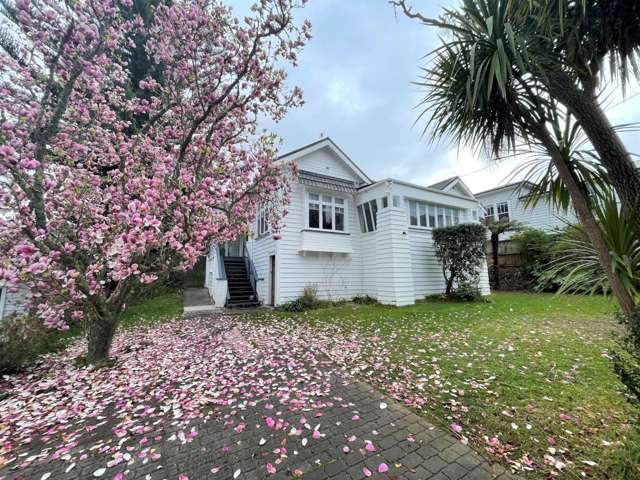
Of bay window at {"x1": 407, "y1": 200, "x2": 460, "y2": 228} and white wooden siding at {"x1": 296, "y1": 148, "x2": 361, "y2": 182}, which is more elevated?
white wooden siding at {"x1": 296, "y1": 148, "x2": 361, "y2": 182}

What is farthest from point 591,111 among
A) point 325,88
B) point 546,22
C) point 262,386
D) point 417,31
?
point 325,88

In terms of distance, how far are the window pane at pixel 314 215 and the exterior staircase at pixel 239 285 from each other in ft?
13.6

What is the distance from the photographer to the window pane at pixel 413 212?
11.0 meters

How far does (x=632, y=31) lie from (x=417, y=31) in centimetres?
219

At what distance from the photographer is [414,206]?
36.6 feet

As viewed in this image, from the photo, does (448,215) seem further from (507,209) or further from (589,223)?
(589,223)

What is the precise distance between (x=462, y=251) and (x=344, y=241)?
4.77 metres

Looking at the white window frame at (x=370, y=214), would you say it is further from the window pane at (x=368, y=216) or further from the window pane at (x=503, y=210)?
the window pane at (x=503, y=210)

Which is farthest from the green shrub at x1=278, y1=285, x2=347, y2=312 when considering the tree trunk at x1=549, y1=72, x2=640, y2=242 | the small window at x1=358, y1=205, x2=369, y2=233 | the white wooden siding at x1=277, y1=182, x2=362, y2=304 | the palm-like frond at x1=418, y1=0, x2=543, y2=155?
the tree trunk at x1=549, y1=72, x2=640, y2=242

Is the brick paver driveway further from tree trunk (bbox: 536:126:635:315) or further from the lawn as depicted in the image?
tree trunk (bbox: 536:126:635:315)

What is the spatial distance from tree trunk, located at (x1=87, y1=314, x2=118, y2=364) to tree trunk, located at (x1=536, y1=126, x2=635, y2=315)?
6302 millimetres

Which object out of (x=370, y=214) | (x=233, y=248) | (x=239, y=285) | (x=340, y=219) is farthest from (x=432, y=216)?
(x=233, y=248)

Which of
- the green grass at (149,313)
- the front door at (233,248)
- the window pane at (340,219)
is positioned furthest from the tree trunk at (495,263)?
the green grass at (149,313)

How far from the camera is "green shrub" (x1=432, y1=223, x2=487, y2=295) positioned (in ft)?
33.2
